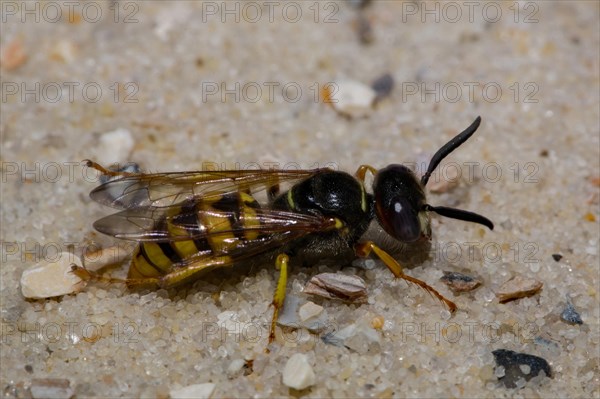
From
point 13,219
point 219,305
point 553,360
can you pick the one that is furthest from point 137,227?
point 553,360

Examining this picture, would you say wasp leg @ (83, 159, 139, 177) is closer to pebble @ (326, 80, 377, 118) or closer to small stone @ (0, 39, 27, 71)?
small stone @ (0, 39, 27, 71)

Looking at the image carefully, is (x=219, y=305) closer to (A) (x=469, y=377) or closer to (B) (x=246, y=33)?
(A) (x=469, y=377)

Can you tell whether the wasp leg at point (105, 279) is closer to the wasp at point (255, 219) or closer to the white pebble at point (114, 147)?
the wasp at point (255, 219)

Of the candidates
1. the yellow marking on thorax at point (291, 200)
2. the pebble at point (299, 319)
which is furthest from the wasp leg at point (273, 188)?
the pebble at point (299, 319)

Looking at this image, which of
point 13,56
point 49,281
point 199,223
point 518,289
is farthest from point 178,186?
point 13,56

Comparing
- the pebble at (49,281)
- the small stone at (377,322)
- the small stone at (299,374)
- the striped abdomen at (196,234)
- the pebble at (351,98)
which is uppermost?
the pebble at (351,98)

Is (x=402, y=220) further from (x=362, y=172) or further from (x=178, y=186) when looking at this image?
(x=178, y=186)

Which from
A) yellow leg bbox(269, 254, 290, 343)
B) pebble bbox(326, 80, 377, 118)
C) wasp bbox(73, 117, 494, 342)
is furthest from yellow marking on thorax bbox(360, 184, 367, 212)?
pebble bbox(326, 80, 377, 118)
